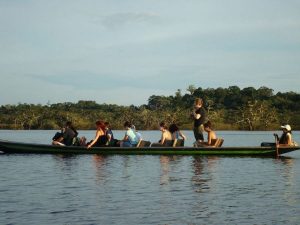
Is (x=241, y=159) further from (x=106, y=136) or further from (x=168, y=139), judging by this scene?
(x=106, y=136)

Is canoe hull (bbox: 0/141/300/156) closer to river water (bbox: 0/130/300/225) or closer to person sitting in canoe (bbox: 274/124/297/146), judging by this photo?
person sitting in canoe (bbox: 274/124/297/146)

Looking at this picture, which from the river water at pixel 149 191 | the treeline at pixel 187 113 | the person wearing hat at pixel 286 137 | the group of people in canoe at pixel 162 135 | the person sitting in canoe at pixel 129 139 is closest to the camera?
the river water at pixel 149 191

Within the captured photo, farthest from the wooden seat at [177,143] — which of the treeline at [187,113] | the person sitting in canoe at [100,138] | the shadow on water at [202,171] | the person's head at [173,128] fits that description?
the treeline at [187,113]

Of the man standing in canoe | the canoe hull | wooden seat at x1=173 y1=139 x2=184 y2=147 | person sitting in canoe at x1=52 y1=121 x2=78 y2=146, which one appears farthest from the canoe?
the man standing in canoe

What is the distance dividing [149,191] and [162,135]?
10.8m

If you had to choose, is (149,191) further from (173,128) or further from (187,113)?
(187,113)

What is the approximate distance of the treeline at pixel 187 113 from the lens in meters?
117

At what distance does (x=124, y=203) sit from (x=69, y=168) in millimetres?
8681

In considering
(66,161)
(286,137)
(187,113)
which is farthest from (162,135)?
(187,113)

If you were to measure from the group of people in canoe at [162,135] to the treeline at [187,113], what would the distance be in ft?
292

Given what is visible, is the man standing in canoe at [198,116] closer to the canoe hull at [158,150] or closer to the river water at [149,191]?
the canoe hull at [158,150]

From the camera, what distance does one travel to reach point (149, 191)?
15.8 m

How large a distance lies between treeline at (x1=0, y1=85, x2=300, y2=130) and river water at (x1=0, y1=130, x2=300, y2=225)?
92.9 meters

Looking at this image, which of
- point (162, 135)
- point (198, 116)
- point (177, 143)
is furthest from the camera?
point (162, 135)
